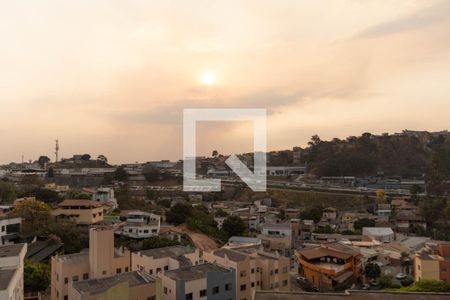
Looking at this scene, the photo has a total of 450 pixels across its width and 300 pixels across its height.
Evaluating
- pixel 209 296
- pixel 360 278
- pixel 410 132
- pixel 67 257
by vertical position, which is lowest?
pixel 360 278

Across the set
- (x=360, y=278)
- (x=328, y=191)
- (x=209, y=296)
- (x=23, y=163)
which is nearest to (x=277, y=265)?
(x=209, y=296)

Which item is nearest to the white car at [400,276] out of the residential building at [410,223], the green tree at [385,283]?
the green tree at [385,283]

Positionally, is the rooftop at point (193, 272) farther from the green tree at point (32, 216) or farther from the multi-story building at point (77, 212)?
the multi-story building at point (77, 212)

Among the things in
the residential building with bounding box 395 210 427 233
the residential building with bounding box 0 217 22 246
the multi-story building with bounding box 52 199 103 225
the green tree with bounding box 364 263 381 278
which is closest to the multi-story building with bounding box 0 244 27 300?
the residential building with bounding box 0 217 22 246

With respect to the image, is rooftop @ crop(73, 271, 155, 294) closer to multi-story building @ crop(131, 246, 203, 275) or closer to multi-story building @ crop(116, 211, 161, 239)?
multi-story building @ crop(131, 246, 203, 275)

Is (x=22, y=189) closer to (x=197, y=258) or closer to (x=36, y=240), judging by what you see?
(x=36, y=240)

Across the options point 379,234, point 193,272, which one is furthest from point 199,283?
point 379,234

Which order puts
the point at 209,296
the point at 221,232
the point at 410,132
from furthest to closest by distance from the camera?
the point at 410,132
the point at 221,232
the point at 209,296
